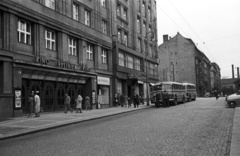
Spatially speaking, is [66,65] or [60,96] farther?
[66,65]

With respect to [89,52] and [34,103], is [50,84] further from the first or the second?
[89,52]

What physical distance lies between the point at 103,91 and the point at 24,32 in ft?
46.5

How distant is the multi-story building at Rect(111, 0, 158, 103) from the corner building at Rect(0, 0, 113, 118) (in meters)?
2.41

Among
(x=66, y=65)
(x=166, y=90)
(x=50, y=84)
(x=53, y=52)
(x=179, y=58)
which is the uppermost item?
(x=179, y=58)

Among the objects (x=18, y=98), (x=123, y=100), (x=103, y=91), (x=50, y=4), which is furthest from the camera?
(x=123, y=100)

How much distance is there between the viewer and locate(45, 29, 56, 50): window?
2389cm

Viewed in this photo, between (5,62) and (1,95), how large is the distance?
7.22 ft

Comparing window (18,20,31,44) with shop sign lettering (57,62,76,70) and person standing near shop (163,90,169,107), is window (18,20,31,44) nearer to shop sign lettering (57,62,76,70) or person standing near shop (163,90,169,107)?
shop sign lettering (57,62,76,70)

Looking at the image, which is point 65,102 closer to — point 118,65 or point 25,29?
point 25,29

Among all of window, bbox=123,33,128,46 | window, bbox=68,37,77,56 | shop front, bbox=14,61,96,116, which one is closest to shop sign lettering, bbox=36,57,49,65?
shop front, bbox=14,61,96,116

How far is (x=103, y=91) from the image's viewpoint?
3353cm

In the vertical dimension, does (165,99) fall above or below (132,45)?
below

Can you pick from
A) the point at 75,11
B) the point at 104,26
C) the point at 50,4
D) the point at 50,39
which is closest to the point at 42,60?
the point at 50,39

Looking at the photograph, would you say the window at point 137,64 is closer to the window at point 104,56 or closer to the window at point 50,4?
the window at point 104,56
